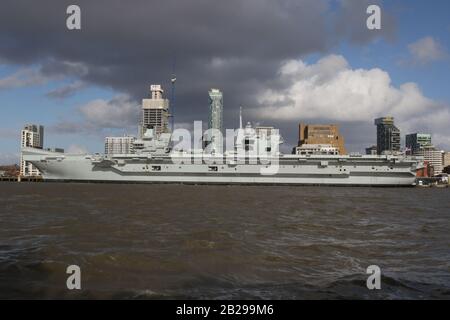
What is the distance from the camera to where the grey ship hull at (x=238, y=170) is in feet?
174

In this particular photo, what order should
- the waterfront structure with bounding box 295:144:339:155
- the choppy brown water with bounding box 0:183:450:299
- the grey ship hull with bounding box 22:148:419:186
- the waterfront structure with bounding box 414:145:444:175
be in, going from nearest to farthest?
the choppy brown water with bounding box 0:183:450:299
the grey ship hull with bounding box 22:148:419:186
the waterfront structure with bounding box 295:144:339:155
the waterfront structure with bounding box 414:145:444:175

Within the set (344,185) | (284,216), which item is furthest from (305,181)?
(284,216)

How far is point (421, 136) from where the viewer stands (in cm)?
Answer: 17812

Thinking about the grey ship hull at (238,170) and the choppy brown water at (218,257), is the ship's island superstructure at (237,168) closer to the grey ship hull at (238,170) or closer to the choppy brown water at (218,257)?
the grey ship hull at (238,170)

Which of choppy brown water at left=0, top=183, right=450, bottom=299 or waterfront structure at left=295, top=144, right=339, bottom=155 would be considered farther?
waterfront structure at left=295, top=144, right=339, bottom=155

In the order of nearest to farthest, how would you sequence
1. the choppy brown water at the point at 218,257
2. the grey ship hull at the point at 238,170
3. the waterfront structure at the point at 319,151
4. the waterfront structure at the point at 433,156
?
the choppy brown water at the point at 218,257, the grey ship hull at the point at 238,170, the waterfront structure at the point at 319,151, the waterfront structure at the point at 433,156

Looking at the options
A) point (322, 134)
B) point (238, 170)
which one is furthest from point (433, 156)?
point (238, 170)

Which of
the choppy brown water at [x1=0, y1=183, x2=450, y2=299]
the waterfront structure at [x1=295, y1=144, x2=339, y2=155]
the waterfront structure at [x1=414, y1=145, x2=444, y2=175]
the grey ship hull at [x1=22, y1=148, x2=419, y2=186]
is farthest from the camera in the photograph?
the waterfront structure at [x1=414, y1=145, x2=444, y2=175]

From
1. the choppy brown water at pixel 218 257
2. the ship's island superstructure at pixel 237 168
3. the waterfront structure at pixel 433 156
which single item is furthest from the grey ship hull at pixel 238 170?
the waterfront structure at pixel 433 156

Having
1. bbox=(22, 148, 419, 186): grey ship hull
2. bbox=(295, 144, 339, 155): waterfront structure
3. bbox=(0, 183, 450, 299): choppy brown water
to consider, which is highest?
bbox=(295, 144, 339, 155): waterfront structure

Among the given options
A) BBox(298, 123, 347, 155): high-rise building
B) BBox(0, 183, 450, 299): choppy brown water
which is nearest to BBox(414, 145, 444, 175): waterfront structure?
BBox(298, 123, 347, 155): high-rise building

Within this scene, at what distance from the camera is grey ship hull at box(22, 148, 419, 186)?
53.1m

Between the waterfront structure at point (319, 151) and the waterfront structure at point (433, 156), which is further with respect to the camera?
the waterfront structure at point (433, 156)

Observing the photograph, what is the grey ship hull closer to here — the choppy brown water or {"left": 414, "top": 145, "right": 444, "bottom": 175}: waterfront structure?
the choppy brown water
